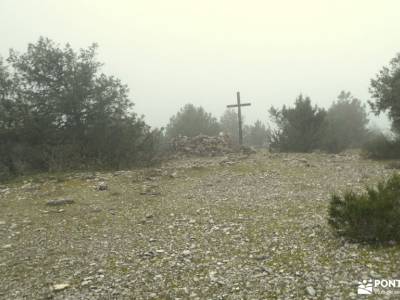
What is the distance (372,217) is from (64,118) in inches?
545

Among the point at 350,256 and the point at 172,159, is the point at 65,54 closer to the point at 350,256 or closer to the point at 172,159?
the point at 172,159

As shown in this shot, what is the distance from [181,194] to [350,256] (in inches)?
235

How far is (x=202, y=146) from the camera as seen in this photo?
19922 millimetres

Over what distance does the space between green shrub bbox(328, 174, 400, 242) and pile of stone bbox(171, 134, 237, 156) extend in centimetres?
1383

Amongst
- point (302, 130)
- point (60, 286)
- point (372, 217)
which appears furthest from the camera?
point (302, 130)

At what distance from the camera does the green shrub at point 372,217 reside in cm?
531

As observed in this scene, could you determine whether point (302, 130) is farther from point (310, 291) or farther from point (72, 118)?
point (310, 291)

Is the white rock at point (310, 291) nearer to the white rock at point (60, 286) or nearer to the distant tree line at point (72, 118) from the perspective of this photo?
the white rock at point (60, 286)

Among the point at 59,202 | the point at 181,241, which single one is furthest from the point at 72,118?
the point at 181,241

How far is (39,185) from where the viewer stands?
11.8 m

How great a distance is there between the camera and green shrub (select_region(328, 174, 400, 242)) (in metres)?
5.31

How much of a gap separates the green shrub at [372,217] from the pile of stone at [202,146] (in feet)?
45.4

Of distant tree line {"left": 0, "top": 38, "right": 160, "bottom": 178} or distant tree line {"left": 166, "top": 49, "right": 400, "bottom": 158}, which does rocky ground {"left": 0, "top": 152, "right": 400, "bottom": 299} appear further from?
distant tree line {"left": 166, "top": 49, "right": 400, "bottom": 158}

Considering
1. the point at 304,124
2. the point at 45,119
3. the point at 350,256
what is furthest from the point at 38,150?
the point at 304,124
